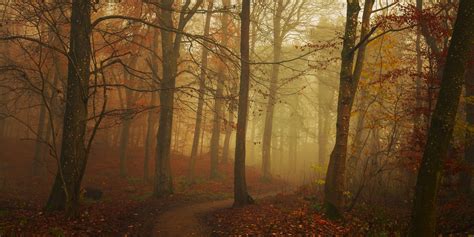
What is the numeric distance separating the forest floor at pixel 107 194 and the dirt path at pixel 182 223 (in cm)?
17

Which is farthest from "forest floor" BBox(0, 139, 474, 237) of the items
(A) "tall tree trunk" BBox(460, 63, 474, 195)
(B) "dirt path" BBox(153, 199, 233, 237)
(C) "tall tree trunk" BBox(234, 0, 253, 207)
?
(A) "tall tree trunk" BBox(460, 63, 474, 195)

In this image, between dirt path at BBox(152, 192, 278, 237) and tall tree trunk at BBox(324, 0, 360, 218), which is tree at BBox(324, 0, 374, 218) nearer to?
tall tree trunk at BBox(324, 0, 360, 218)

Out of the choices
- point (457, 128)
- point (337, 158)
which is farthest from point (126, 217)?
point (457, 128)

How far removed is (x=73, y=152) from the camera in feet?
37.0

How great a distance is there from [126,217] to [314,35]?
2219 cm

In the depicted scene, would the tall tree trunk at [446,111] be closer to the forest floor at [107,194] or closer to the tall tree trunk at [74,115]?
the forest floor at [107,194]

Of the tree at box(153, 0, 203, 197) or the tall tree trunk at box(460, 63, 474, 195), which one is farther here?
the tree at box(153, 0, 203, 197)

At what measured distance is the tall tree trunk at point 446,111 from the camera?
6.77 m

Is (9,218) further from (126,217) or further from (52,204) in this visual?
(126,217)

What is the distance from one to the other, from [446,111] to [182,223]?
26.5 feet

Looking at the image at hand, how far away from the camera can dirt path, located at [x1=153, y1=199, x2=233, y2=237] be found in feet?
33.7

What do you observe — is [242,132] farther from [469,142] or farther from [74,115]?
[469,142]

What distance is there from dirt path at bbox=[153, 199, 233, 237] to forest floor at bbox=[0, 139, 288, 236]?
168mm

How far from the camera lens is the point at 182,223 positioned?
Result: 11555mm
